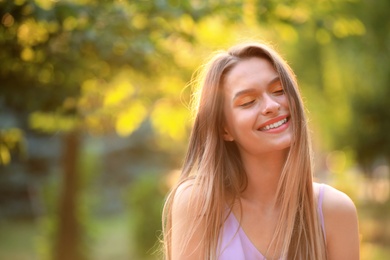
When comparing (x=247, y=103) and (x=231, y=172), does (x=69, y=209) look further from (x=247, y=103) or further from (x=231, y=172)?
(x=247, y=103)

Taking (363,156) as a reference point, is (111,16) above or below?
above

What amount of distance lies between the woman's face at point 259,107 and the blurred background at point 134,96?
2.31 ft

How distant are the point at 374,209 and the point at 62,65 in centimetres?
1398

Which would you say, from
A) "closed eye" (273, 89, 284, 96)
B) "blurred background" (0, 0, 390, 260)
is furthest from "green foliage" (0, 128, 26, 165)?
"closed eye" (273, 89, 284, 96)

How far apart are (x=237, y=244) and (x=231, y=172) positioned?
29 cm

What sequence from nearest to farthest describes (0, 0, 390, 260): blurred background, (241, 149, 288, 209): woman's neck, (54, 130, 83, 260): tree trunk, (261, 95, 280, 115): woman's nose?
1. (261, 95, 280, 115): woman's nose
2. (241, 149, 288, 209): woman's neck
3. (0, 0, 390, 260): blurred background
4. (54, 130, 83, 260): tree trunk

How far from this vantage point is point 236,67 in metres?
2.93

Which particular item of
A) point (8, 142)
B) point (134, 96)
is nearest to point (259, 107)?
point (8, 142)

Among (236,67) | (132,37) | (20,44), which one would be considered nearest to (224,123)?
(236,67)

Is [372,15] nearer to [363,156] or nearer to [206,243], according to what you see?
[363,156]

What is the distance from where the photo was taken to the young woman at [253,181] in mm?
2824

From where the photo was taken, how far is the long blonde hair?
2.82 meters

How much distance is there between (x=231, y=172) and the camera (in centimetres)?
300

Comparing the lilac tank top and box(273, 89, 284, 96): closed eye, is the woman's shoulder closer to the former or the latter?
the lilac tank top
